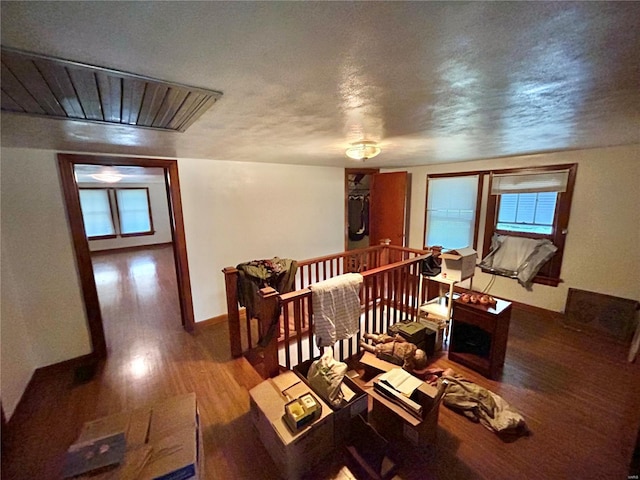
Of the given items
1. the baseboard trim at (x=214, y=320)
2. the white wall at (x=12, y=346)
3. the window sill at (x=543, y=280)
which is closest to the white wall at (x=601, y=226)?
the window sill at (x=543, y=280)

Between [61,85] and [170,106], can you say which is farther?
[170,106]

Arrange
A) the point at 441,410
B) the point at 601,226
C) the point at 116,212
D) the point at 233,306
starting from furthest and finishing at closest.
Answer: the point at 116,212, the point at 601,226, the point at 233,306, the point at 441,410

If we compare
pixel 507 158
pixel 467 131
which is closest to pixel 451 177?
pixel 507 158

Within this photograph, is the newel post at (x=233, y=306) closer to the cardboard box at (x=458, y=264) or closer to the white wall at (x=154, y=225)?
the cardboard box at (x=458, y=264)

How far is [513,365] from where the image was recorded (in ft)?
7.81

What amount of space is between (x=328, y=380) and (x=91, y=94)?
6.24 ft

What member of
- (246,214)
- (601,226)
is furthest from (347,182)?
(601,226)

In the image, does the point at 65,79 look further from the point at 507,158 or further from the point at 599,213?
the point at 599,213

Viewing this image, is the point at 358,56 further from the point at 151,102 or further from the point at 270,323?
the point at 270,323

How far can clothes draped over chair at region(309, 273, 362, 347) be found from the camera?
2020 mm

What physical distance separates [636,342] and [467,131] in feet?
8.93

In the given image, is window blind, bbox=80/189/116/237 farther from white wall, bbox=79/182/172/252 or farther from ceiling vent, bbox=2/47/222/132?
ceiling vent, bbox=2/47/222/132

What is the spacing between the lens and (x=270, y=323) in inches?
74.6

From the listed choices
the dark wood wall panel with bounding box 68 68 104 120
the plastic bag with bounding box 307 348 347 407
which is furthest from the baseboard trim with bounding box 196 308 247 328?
the dark wood wall panel with bounding box 68 68 104 120
